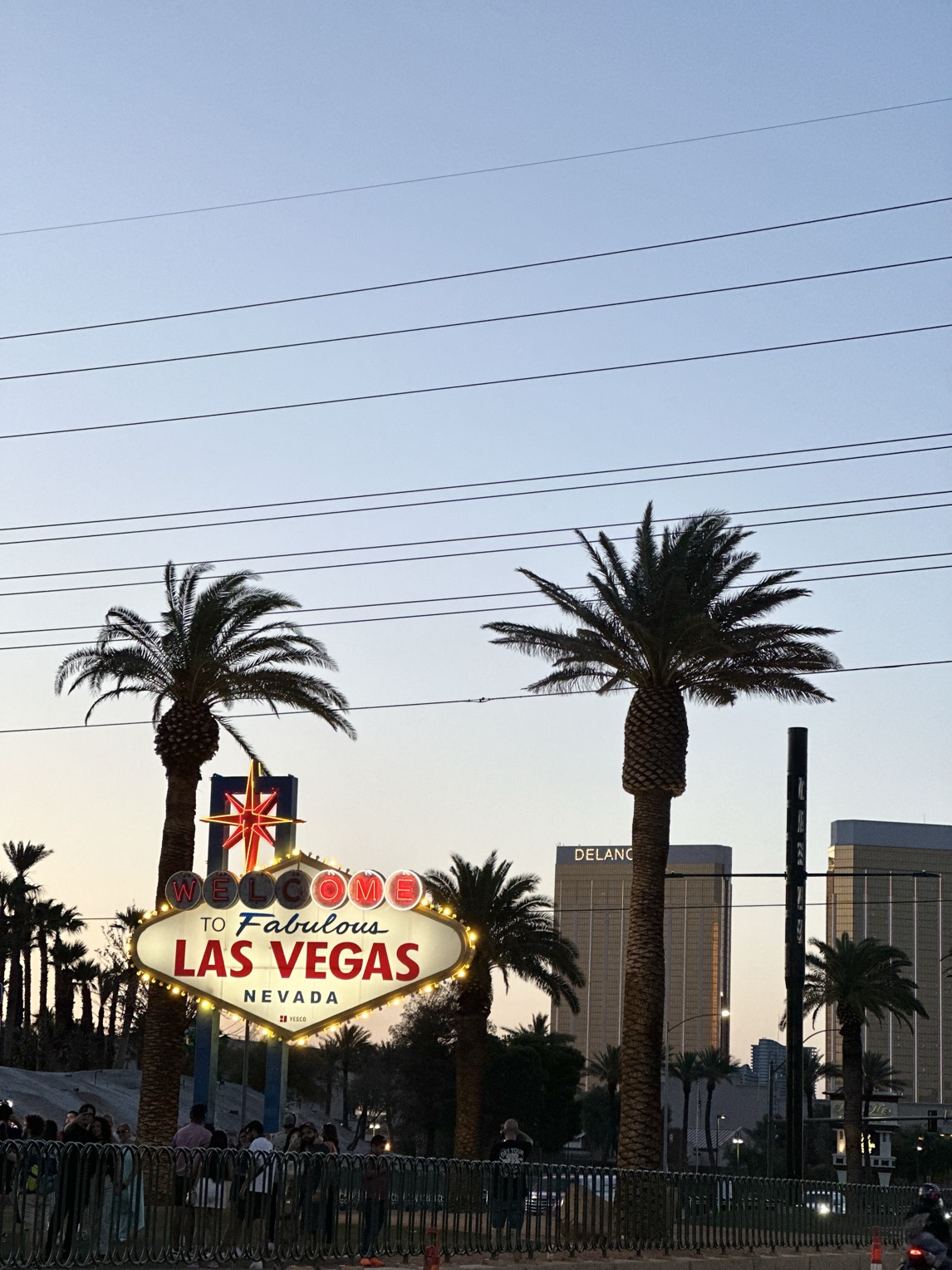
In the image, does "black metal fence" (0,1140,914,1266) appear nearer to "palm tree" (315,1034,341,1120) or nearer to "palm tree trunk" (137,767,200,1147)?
"palm tree trunk" (137,767,200,1147)

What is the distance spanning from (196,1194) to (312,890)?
13.2 metres

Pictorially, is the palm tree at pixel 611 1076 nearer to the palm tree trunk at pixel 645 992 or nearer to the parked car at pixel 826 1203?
the palm tree trunk at pixel 645 992

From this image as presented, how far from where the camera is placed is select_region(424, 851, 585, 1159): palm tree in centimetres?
4684

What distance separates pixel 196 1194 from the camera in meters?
15.8

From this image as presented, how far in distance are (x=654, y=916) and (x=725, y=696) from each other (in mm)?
Result: 5109

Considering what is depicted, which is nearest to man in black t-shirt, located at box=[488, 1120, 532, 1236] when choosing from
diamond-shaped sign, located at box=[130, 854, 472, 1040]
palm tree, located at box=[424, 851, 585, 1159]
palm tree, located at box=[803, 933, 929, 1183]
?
diamond-shaped sign, located at box=[130, 854, 472, 1040]

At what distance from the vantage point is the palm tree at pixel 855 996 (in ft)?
192

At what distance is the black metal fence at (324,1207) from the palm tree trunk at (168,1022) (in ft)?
42.3

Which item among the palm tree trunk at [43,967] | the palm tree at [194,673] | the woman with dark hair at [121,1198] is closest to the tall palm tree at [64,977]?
the palm tree trunk at [43,967]

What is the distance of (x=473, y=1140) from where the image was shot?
4728 cm

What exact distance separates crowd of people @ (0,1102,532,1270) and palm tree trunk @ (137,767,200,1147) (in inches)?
527

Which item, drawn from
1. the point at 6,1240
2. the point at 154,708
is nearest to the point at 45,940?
the point at 154,708

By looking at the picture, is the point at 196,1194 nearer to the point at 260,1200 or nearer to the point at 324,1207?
the point at 260,1200

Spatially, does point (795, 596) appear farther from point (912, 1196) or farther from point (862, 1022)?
point (862, 1022)
